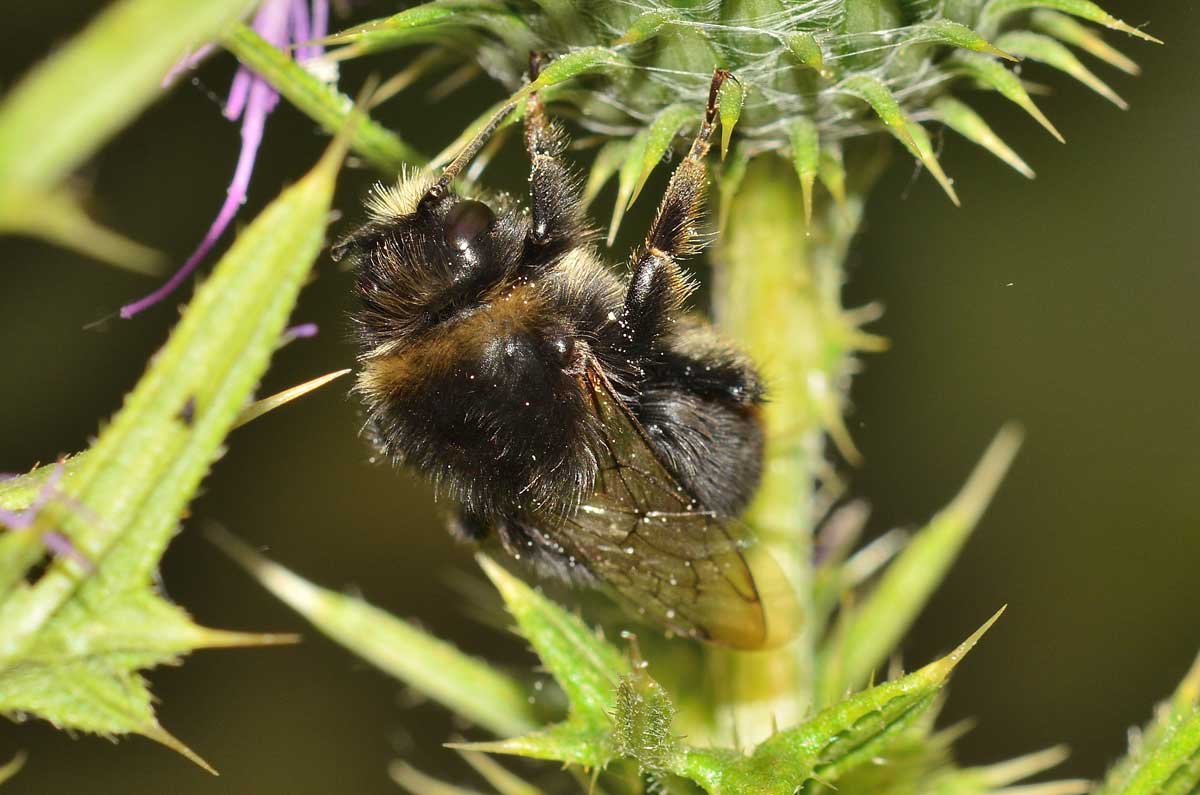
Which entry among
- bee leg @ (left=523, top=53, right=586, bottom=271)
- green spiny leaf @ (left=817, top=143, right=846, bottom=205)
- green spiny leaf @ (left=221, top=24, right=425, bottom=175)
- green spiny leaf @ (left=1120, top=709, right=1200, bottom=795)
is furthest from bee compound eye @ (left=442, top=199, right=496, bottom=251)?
green spiny leaf @ (left=1120, top=709, right=1200, bottom=795)

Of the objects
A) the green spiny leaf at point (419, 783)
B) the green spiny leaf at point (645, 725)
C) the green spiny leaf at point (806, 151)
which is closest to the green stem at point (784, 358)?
the green spiny leaf at point (806, 151)

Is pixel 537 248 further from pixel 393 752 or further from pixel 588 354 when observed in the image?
pixel 393 752

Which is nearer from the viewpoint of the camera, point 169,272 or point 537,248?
point 537,248

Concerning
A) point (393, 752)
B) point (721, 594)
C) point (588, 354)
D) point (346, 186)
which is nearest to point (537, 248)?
point (588, 354)

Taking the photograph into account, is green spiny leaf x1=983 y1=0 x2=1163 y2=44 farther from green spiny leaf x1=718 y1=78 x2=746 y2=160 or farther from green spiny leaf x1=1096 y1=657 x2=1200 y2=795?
green spiny leaf x1=1096 y1=657 x2=1200 y2=795

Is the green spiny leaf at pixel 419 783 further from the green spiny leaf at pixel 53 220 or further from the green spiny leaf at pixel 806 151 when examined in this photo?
the green spiny leaf at pixel 53 220

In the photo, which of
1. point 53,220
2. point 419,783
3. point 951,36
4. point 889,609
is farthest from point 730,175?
point 419,783

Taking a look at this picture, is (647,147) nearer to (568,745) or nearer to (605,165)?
(605,165)
